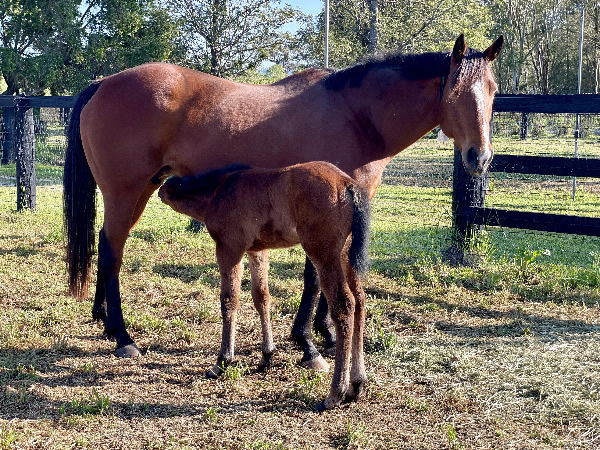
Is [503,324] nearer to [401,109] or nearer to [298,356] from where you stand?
[298,356]

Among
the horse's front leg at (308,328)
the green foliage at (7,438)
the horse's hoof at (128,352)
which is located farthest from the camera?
the horse's hoof at (128,352)

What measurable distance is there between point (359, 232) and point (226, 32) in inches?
331

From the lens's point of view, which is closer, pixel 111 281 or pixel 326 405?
pixel 326 405

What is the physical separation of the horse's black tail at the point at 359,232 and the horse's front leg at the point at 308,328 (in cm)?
86

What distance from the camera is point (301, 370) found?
4.45 m

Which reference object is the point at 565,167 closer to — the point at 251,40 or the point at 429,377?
the point at 429,377

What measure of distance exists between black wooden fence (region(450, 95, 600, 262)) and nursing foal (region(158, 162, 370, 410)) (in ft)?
12.3

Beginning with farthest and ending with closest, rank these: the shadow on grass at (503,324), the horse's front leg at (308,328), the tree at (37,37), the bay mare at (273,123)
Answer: the tree at (37,37)
the shadow on grass at (503,324)
the horse's front leg at (308,328)
the bay mare at (273,123)

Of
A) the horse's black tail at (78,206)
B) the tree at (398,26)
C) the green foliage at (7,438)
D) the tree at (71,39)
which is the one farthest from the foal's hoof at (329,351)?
the tree at (71,39)

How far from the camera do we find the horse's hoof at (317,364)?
4.49m

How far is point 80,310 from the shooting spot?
582 centimetres

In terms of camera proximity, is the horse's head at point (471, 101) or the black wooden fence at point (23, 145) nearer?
the horse's head at point (471, 101)

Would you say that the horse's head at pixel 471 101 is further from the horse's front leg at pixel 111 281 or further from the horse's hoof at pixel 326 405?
the horse's front leg at pixel 111 281

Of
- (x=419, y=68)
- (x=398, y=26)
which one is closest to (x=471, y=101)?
(x=419, y=68)
